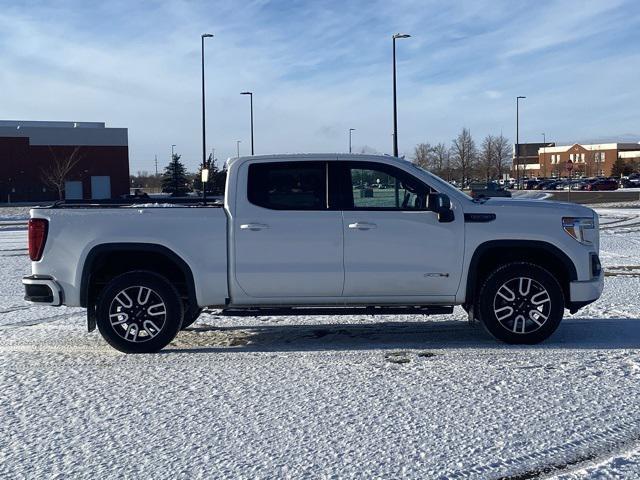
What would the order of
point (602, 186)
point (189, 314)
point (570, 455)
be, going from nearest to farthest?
1. point (570, 455)
2. point (189, 314)
3. point (602, 186)

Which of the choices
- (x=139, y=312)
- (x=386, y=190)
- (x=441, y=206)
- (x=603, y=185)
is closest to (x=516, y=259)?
(x=441, y=206)

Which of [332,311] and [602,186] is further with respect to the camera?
[602,186]

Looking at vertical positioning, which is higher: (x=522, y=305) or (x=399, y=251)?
(x=399, y=251)

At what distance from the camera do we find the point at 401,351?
6.76m

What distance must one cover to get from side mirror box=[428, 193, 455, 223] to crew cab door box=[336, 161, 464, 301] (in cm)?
7

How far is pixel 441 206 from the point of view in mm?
6703

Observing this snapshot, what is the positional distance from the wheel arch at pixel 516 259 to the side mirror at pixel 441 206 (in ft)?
1.39

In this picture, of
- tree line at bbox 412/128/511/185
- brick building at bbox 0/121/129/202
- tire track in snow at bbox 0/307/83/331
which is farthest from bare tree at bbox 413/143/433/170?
tire track in snow at bbox 0/307/83/331

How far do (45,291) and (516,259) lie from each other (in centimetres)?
457

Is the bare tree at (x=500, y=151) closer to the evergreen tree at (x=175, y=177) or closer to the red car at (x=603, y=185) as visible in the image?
the red car at (x=603, y=185)

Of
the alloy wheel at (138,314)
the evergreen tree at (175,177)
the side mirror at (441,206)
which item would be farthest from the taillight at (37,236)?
the evergreen tree at (175,177)

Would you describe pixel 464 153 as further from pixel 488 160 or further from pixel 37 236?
pixel 37 236

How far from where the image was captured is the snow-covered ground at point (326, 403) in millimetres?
4180

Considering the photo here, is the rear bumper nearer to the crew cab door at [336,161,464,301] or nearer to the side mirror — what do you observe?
the crew cab door at [336,161,464,301]
